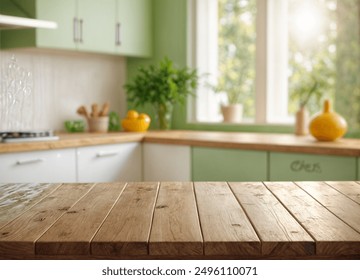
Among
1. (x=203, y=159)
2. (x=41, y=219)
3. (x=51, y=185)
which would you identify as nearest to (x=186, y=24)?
(x=203, y=159)

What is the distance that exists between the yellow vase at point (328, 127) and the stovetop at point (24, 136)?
60.2 inches

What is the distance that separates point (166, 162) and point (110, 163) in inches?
14.8

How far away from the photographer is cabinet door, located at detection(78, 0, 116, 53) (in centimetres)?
382

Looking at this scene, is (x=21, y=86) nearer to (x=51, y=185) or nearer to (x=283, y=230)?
(x=51, y=185)

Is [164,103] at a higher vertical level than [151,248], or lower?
higher

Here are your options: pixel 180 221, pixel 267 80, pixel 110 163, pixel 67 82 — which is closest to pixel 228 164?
pixel 110 163

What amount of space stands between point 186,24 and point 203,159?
1280 mm

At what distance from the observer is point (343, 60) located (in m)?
3.51

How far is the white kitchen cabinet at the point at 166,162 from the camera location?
3604 millimetres

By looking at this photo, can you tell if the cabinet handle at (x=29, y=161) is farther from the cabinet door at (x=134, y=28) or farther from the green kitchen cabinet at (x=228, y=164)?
the cabinet door at (x=134, y=28)

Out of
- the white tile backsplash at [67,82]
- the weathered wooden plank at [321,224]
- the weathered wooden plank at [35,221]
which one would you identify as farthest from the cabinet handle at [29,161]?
the weathered wooden plank at [321,224]

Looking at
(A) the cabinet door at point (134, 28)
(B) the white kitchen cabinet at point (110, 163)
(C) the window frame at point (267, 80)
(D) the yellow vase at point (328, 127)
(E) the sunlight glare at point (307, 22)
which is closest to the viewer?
(D) the yellow vase at point (328, 127)

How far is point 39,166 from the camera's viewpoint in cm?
315

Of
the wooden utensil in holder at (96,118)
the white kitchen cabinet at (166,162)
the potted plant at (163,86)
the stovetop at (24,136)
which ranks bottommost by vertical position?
the white kitchen cabinet at (166,162)
